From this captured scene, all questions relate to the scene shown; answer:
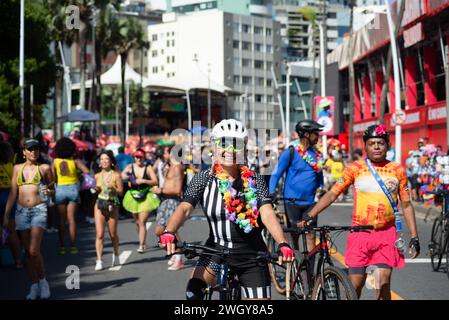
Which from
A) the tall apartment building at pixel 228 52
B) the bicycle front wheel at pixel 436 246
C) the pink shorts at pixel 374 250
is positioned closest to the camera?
the pink shorts at pixel 374 250

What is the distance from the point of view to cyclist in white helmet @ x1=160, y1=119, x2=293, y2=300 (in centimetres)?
595

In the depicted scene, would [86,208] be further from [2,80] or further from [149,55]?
[149,55]

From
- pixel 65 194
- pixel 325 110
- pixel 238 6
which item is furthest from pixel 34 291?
pixel 238 6

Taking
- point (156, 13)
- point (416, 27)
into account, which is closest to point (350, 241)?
point (416, 27)

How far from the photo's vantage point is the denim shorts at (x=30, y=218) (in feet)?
33.3

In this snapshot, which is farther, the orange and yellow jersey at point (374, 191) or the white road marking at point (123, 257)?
the white road marking at point (123, 257)

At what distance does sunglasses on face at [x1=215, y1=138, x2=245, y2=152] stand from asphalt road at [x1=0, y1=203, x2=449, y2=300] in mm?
4223

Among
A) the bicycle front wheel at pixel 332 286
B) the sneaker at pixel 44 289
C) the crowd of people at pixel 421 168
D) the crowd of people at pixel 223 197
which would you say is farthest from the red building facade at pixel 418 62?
the bicycle front wheel at pixel 332 286

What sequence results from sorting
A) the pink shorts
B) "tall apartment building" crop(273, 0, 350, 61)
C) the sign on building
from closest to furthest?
the pink shorts < the sign on building < "tall apartment building" crop(273, 0, 350, 61)

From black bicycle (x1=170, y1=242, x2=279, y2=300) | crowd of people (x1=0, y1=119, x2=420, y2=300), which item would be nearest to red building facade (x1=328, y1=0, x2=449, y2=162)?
crowd of people (x1=0, y1=119, x2=420, y2=300)

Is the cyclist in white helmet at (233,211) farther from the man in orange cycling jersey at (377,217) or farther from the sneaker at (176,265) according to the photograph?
the sneaker at (176,265)

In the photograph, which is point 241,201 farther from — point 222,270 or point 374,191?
point 374,191

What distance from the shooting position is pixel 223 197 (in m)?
6.07

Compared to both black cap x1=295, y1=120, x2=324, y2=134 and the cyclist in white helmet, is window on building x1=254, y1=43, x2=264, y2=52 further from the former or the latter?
the cyclist in white helmet
